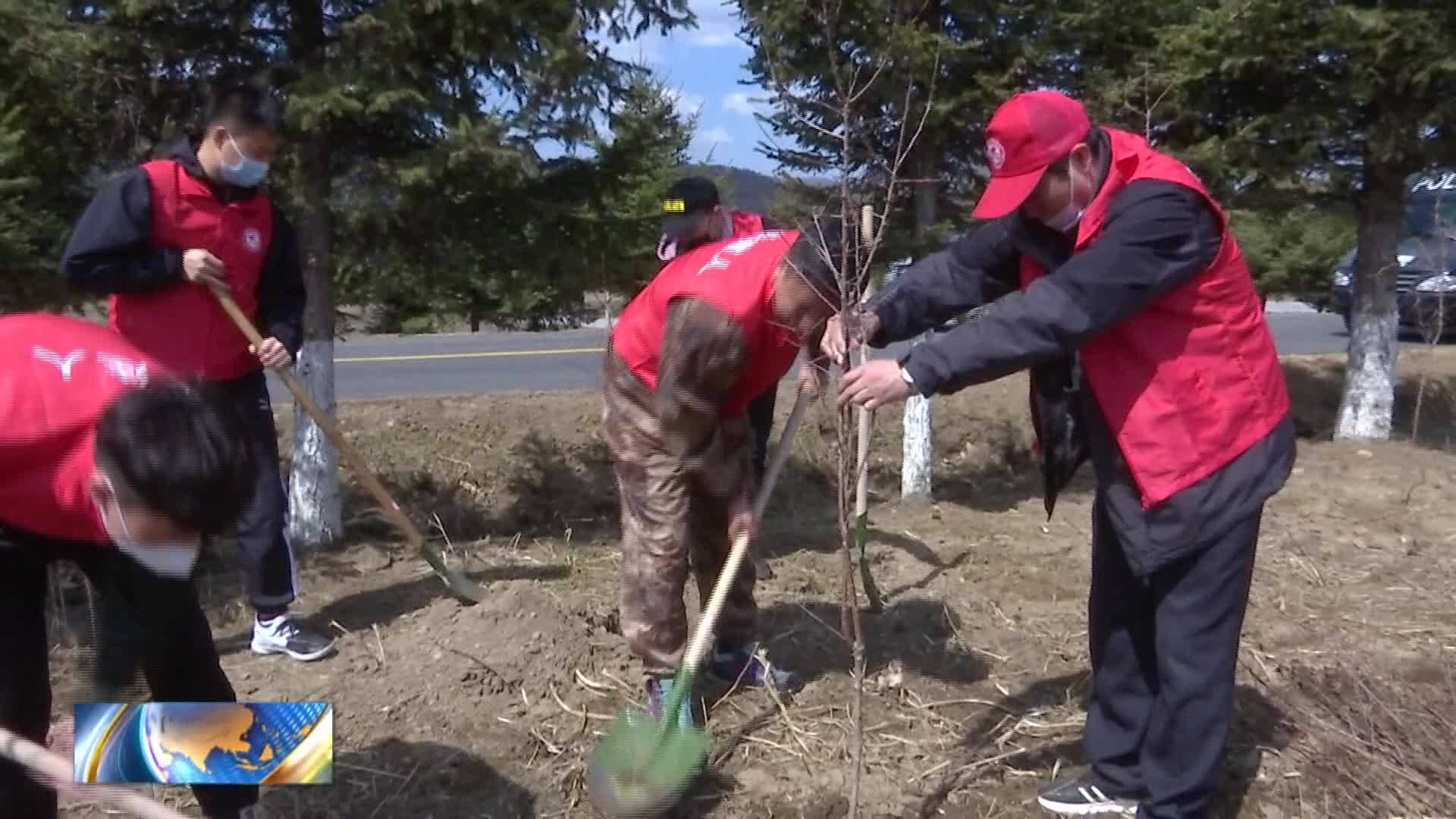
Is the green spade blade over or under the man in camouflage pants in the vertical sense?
under

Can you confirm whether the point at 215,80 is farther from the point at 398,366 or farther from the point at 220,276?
the point at 398,366

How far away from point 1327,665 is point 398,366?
37.1 feet

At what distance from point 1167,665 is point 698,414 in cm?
140

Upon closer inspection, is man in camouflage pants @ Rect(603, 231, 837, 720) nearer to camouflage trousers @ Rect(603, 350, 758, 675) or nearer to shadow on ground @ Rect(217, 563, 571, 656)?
camouflage trousers @ Rect(603, 350, 758, 675)

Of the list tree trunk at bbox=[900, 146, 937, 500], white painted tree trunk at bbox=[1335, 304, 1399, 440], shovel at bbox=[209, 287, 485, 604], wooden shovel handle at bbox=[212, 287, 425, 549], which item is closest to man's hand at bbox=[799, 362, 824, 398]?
shovel at bbox=[209, 287, 485, 604]

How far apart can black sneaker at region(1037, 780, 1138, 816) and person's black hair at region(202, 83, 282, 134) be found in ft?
10.4

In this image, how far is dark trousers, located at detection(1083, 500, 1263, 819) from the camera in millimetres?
3209

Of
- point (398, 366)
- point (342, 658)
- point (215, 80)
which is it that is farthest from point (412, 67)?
point (398, 366)

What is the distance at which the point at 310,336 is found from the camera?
5.71 metres

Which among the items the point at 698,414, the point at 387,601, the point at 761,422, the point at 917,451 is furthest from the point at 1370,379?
the point at 387,601

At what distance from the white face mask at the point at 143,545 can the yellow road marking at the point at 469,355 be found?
12.3 m

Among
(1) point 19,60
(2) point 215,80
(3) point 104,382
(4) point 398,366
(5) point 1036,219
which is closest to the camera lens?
(3) point 104,382

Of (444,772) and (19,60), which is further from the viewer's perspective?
(19,60)

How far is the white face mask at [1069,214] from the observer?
3125 millimetres
